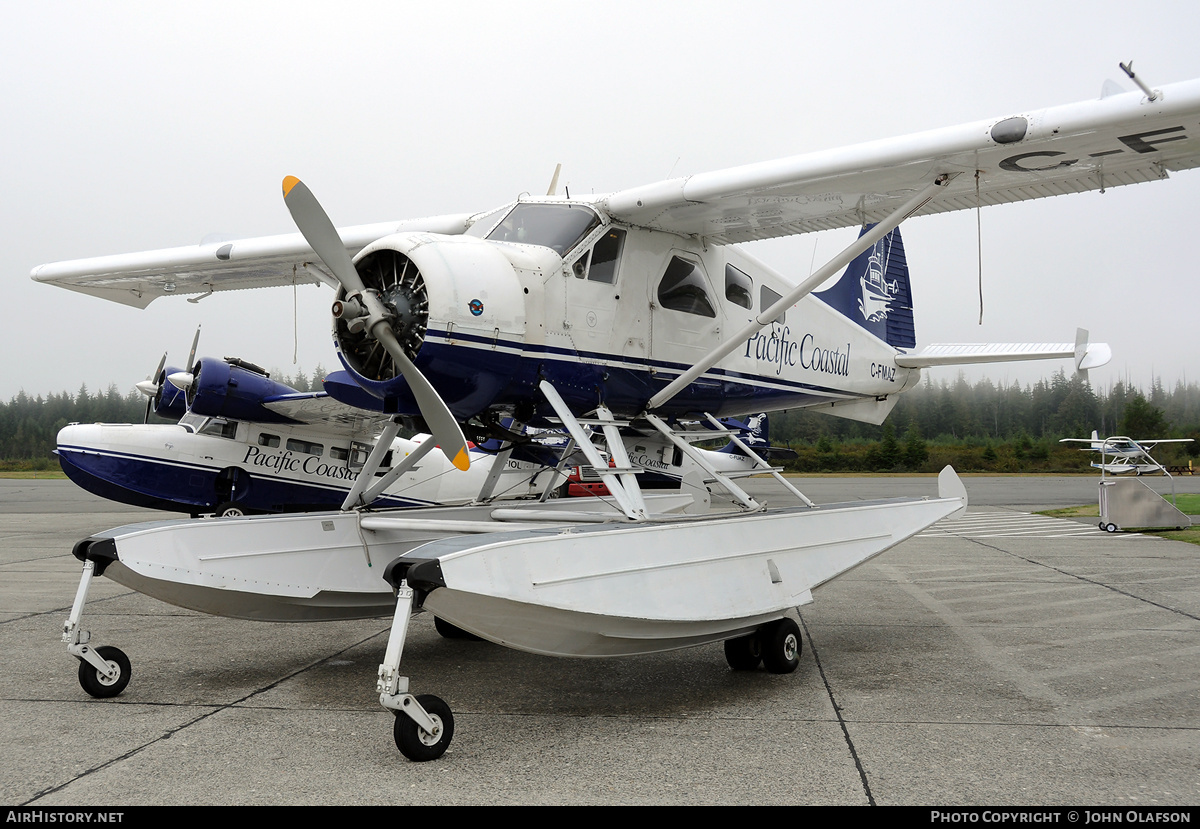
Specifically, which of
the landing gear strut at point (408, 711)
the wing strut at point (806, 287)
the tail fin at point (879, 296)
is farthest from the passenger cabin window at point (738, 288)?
the landing gear strut at point (408, 711)

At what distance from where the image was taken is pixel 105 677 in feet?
15.1

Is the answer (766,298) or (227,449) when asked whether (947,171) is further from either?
(227,449)

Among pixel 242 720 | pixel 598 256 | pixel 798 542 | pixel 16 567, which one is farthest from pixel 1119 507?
pixel 16 567

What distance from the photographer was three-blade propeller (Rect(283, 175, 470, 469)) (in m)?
4.49

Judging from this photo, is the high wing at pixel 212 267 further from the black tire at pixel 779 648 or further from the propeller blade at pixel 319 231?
the black tire at pixel 779 648

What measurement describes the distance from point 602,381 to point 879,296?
439cm

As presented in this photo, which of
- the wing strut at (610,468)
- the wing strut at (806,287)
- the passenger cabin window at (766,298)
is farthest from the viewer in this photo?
the passenger cabin window at (766,298)

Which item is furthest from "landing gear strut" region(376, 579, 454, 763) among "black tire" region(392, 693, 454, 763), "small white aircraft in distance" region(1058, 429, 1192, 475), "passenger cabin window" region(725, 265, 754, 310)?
"small white aircraft in distance" region(1058, 429, 1192, 475)

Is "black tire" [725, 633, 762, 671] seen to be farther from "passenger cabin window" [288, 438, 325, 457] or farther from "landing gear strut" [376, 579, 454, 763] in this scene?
"passenger cabin window" [288, 438, 325, 457]

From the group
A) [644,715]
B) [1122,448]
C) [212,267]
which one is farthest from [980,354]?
[1122,448]

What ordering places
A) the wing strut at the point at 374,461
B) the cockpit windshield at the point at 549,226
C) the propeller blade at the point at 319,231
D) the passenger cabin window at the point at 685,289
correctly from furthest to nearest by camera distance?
the passenger cabin window at the point at 685,289 → the wing strut at the point at 374,461 → the cockpit windshield at the point at 549,226 → the propeller blade at the point at 319,231

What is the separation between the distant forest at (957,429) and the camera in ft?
157

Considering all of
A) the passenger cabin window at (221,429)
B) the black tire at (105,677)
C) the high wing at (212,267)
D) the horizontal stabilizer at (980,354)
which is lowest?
the black tire at (105,677)

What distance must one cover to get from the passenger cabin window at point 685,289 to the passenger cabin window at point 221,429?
378 inches
